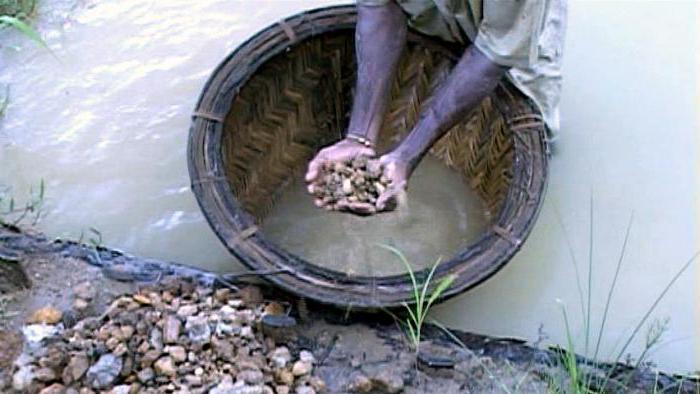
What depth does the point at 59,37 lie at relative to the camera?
2.30 metres

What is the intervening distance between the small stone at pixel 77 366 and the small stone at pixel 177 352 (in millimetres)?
122

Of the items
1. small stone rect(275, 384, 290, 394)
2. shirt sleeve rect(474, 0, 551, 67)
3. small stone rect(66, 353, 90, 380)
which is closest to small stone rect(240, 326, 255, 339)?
small stone rect(275, 384, 290, 394)

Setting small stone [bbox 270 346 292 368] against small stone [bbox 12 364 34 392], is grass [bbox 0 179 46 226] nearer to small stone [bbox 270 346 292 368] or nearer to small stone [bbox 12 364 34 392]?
small stone [bbox 12 364 34 392]

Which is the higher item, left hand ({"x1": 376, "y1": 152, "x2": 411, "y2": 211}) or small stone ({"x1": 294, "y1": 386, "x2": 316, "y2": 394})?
left hand ({"x1": 376, "y1": 152, "x2": 411, "y2": 211})

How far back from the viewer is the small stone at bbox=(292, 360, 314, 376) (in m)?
1.62

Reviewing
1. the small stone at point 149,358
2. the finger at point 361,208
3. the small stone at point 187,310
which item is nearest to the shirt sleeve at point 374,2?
the finger at point 361,208

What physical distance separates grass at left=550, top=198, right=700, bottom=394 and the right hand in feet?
1.39

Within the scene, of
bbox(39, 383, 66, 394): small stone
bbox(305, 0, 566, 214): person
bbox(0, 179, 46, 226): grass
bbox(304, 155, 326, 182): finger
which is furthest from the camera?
bbox(0, 179, 46, 226): grass

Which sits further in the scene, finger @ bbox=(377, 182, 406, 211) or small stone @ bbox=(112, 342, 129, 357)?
finger @ bbox=(377, 182, 406, 211)

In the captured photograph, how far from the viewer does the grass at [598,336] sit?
1.61 metres

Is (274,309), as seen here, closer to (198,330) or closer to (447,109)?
(198,330)

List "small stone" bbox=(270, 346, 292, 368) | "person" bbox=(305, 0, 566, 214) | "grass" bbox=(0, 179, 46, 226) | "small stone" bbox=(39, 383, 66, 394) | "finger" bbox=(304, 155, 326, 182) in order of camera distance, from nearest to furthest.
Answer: "small stone" bbox=(39, 383, 66, 394)
"small stone" bbox=(270, 346, 292, 368)
"person" bbox=(305, 0, 566, 214)
"finger" bbox=(304, 155, 326, 182)
"grass" bbox=(0, 179, 46, 226)

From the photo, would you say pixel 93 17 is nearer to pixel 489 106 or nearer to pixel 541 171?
pixel 489 106

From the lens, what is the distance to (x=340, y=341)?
171cm
